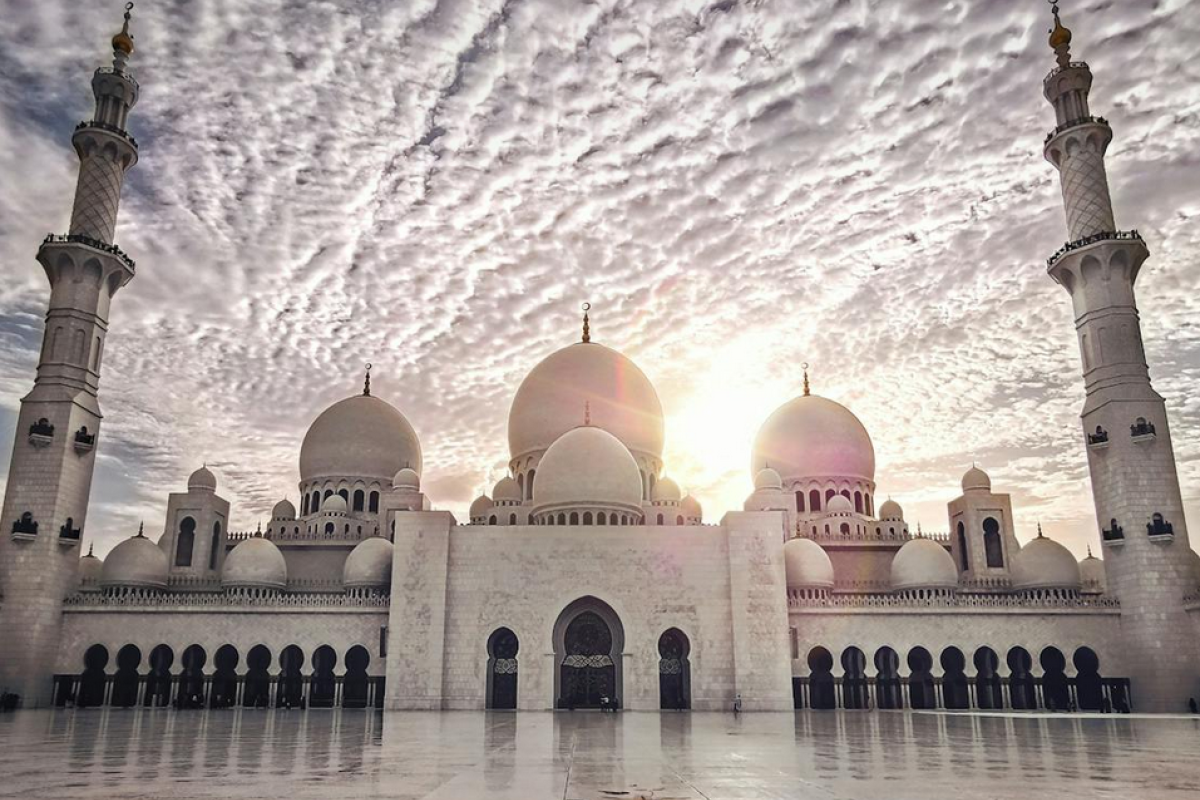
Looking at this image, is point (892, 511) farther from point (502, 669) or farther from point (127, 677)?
point (127, 677)

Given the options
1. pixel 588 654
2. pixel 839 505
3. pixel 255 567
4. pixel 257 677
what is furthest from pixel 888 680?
pixel 255 567

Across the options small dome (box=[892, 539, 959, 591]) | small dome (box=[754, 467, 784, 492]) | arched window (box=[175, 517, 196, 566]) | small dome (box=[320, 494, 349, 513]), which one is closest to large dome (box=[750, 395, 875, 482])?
small dome (box=[754, 467, 784, 492])

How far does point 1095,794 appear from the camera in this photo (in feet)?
19.6

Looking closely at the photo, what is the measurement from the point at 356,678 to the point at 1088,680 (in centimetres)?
2371

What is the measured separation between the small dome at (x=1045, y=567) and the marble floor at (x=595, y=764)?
1698cm

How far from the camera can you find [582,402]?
117 ft

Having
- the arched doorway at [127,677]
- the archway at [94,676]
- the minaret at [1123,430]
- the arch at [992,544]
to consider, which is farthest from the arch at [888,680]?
the archway at [94,676]

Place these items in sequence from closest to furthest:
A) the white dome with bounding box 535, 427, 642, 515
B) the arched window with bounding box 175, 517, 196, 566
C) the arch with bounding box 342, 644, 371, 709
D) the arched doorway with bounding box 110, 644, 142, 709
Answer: the arched doorway with bounding box 110, 644, 142, 709
the arch with bounding box 342, 644, 371, 709
the white dome with bounding box 535, 427, 642, 515
the arched window with bounding box 175, 517, 196, 566

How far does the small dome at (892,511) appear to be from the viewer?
1438 inches

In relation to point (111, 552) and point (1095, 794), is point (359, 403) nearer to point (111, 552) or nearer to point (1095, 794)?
point (111, 552)

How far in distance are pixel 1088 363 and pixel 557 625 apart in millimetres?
19532

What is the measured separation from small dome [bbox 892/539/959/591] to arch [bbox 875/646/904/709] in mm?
2882

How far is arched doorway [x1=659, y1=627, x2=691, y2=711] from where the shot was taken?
26422 millimetres

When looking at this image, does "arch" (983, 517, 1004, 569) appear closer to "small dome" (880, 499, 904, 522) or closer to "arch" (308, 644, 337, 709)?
"small dome" (880, 499, 904, 522)
